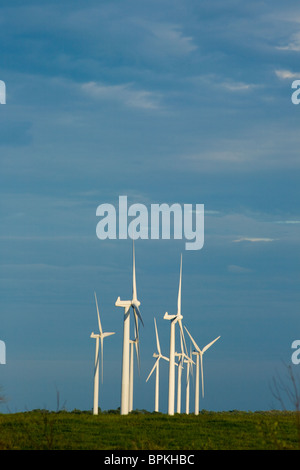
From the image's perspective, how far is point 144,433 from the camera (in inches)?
1949

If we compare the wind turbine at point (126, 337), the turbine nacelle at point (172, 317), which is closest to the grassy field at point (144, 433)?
the wind turbine at point (126, 337)

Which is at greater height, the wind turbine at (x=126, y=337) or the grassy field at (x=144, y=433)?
the wind turbine at (x=126, y=337)

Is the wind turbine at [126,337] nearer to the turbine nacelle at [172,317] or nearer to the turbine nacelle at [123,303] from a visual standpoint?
the turbine nacelle at [123,303]

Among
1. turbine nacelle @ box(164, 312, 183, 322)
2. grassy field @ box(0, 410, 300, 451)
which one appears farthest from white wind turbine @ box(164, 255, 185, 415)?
grassy field @ box(0, 410, 300, 451)

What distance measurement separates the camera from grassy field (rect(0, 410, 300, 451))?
4212 cm

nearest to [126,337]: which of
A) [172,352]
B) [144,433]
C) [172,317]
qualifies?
[172,352]

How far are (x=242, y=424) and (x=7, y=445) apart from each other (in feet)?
82.4

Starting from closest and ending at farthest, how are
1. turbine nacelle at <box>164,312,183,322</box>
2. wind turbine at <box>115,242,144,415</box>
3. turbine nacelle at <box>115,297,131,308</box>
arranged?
1. wind turbine at <box>115,242,144,415</box>
2. turbine nacelle at <box>115,297,131,308</box>
3. turbine nacelle at <box>164,312,183,322</box>

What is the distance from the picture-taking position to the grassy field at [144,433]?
42125 mm

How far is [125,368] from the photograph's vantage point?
2778 inches

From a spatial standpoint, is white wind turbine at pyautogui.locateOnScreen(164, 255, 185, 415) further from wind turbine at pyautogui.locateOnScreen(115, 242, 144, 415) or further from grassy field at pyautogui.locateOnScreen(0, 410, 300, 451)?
grassy field at pyautogui.locateOnScreen(0, 410, 300, 451)
